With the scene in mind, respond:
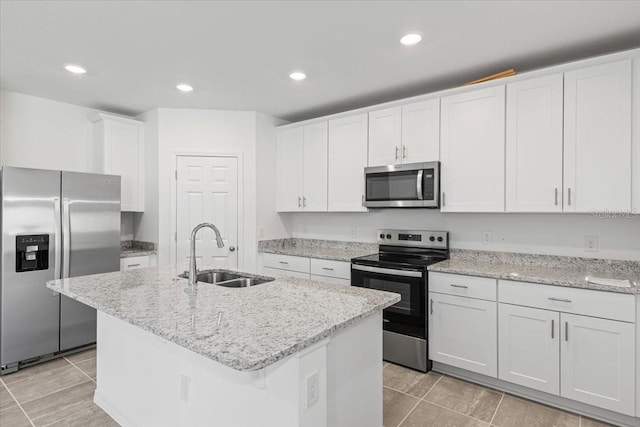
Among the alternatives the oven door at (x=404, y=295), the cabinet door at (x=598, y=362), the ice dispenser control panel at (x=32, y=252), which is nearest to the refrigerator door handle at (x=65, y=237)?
the ice dispenser control panel at (x=32, y=252)

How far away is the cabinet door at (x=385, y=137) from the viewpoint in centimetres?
336

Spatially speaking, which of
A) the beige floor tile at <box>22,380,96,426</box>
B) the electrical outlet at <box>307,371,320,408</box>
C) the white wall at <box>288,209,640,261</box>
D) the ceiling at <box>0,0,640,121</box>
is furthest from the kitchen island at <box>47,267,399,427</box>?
the white wall at <box>288,209,640,261</box>

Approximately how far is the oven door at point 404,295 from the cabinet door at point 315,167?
3.67 feet

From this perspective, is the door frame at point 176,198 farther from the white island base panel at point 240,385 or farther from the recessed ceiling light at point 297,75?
the white island base panel at point 240,385

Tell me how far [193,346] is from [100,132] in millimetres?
3626

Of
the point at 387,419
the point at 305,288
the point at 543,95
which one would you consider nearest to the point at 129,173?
the point at 305,288

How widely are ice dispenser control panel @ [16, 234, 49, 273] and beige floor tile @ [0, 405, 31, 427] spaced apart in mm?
1126

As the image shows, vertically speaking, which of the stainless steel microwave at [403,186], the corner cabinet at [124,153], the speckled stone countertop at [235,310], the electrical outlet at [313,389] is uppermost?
the corner cabinet at [124,153]

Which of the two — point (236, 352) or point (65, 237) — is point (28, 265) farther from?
point (236, 352)

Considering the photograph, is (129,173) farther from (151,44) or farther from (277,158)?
(151,44)

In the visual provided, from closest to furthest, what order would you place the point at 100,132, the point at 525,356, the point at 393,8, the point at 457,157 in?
the point at 393,8, the point at 525,356, the point at 457,157, the point at 100,132

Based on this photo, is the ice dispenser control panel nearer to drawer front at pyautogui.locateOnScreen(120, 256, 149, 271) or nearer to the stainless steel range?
drawer front at pyautogui.locateOnScreen(120, 256, 149, 271)

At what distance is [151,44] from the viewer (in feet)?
8.19

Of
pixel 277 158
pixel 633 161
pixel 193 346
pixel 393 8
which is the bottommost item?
pixel 193 346
